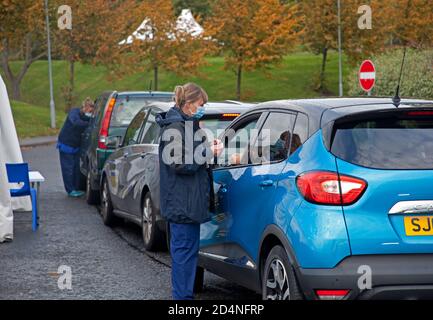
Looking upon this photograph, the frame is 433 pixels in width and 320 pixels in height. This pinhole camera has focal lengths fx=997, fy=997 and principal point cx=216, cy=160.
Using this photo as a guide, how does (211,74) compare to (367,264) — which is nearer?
(367,264)

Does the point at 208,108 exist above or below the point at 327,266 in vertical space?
above

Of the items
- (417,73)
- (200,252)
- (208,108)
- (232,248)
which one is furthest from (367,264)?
(417,73)

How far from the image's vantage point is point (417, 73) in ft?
83.5

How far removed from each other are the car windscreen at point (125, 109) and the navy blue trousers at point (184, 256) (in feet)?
28.0

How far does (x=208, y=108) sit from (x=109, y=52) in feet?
147

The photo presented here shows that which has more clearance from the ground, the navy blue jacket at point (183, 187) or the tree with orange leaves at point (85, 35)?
the tree with orange leaves at point (85, 35)

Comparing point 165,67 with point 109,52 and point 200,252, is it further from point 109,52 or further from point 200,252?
point 200,252

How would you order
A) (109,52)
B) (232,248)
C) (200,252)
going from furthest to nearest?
(109,52) → (200,252) → (232,248)

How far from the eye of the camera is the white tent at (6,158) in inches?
473

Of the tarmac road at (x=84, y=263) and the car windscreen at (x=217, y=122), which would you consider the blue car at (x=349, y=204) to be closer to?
the tarmac road at (x=84, y=263)

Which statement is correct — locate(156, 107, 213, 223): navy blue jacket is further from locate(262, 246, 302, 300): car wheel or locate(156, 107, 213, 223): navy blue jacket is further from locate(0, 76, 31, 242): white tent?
locate(0, 76, 31, 242): white tent

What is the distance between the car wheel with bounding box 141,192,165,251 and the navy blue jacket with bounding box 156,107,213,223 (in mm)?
3219

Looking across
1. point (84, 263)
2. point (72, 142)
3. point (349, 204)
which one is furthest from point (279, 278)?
point (72, 142)

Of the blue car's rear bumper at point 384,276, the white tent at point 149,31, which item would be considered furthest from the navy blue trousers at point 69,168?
the white tent at point 149,31
